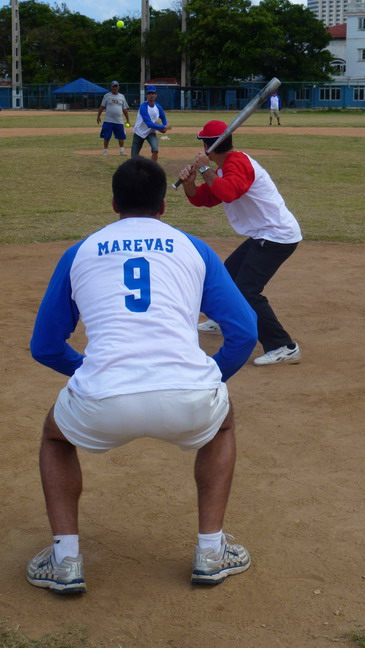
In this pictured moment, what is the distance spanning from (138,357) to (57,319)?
449 millimetres

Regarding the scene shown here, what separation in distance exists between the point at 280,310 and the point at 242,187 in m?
2.42

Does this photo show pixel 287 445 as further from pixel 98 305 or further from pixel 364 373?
pixel 98 305

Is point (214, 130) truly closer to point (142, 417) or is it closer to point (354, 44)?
point (142, 417)

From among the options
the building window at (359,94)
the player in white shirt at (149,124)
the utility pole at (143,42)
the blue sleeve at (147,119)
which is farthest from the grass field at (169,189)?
the building window at (359,94)

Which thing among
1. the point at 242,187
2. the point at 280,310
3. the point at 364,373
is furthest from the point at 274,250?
the point at 280,310

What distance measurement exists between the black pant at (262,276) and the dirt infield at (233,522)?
0.29m

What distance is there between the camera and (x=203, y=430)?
331cm

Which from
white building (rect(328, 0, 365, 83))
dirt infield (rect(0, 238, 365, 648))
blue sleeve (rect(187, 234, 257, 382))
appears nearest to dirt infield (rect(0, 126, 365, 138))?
dirt infield (rect(0, 238, 365, 648))

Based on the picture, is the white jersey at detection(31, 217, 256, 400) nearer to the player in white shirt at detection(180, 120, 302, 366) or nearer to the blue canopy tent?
the player in white shirt at detection(180, 120, 302, 366)

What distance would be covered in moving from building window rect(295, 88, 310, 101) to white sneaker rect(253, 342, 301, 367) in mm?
74251

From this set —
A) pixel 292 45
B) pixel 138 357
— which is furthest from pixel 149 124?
pixel 292 45

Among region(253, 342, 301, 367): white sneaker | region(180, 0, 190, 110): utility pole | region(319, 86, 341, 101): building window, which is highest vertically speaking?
region(180, 0, 190, 110): utility pole

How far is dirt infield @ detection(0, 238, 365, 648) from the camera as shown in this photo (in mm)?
3377

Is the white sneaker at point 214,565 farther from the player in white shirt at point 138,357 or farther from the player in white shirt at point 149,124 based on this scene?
the player in white shirt at point 149,124
